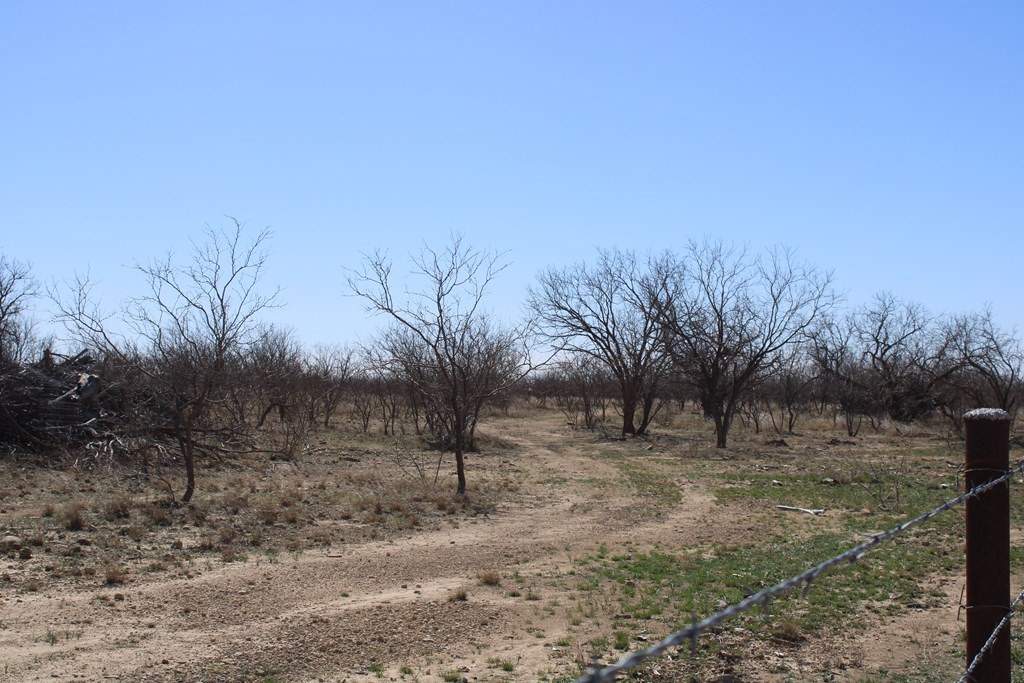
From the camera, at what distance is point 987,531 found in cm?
340

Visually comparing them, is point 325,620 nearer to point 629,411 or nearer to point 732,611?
point 732,611

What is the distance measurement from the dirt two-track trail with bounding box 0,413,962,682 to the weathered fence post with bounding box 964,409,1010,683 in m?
3.25

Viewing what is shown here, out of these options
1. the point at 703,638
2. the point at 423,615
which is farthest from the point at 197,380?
the point at 703,638

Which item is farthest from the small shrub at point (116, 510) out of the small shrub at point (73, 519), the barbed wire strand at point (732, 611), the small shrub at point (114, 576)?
the barbed wire strand at point (732, 611)

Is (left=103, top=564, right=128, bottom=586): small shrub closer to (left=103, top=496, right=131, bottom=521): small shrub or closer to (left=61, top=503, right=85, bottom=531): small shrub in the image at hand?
(left=61, top=503, right=85, bottom=531): small shrub

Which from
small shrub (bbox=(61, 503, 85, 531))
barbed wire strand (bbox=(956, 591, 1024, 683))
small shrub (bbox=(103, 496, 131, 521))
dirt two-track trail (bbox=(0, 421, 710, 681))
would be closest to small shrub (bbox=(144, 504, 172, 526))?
small shrub (bbox=(103, 496, 131, 521))

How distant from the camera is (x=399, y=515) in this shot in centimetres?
1362

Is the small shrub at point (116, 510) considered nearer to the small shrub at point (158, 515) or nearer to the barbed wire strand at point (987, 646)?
the small shrub at point (158, 515)

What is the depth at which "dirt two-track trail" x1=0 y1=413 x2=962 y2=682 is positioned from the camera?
631cm

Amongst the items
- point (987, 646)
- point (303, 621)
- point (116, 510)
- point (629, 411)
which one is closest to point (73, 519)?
point (116, 510)

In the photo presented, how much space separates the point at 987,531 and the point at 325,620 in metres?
5.74

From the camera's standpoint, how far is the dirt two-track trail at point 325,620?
631 centimetres

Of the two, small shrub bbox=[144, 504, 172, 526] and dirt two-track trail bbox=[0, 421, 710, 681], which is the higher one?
small shrub bbox=[144, 504, 172, 526]

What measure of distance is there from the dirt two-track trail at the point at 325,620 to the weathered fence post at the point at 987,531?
3.25 meters
